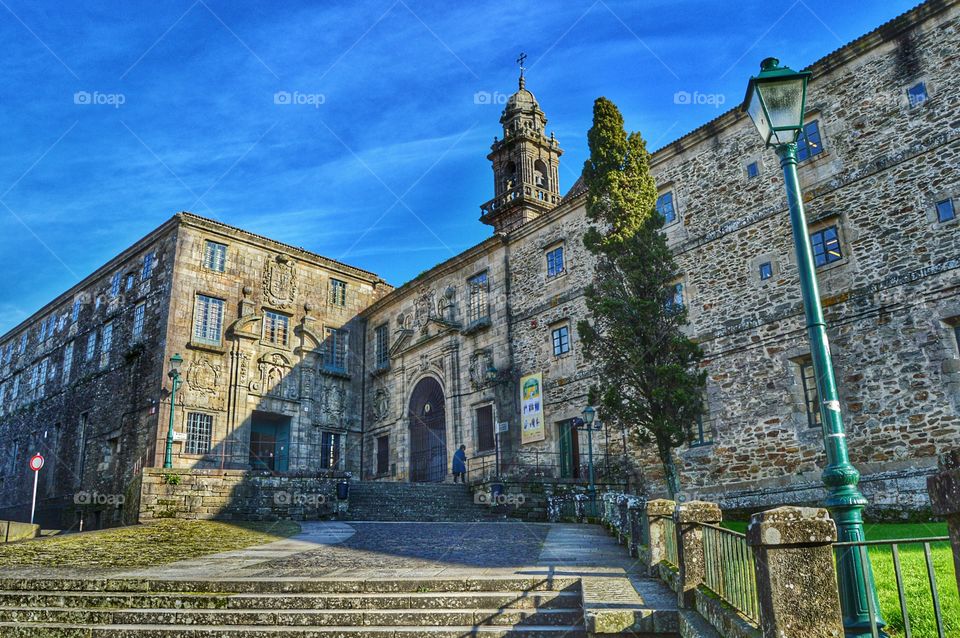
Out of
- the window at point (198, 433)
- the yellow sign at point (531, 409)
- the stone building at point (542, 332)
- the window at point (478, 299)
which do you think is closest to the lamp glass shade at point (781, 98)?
the stone building at point (542, 332)

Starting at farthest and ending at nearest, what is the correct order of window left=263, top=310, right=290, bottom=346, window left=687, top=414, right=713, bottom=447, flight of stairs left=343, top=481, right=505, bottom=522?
window left=263, top=310, right=290, bottom=346 < flight of stairs left=343, top=481, right=505, bottom=522 < window left=687, top=414, right=713, bottom=447

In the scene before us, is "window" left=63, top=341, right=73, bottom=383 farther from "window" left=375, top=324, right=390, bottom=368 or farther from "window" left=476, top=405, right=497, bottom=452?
A: "window" left=476, top=405, right=497, bottom=452

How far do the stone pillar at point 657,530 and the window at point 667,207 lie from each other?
12.9 meters

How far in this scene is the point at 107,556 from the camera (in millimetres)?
10508

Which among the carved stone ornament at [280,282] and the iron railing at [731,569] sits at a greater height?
the carved stone ornament at [280,282]

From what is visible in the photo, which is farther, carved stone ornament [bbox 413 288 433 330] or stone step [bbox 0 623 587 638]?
carved stone ornament [bbox 413 288 433 330]

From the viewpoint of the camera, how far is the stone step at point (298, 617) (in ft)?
21.6

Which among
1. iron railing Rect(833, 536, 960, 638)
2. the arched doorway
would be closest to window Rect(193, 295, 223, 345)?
the arched doorway

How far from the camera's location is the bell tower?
3241 cm

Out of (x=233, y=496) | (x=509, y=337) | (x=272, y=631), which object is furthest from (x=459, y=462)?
(x=272, y=631)

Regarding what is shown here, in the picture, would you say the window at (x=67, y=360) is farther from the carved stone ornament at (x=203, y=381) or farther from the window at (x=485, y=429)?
the window at (x=485, y=429)

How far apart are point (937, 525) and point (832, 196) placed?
24.3 ft

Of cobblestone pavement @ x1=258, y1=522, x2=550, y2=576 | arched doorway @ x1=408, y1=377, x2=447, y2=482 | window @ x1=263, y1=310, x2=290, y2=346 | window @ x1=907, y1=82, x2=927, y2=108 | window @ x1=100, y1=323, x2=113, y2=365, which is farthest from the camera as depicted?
window @ x1=100, y1=323, x2=113, y2=365

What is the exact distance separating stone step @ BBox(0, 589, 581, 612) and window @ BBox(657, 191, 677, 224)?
47.0 ft
